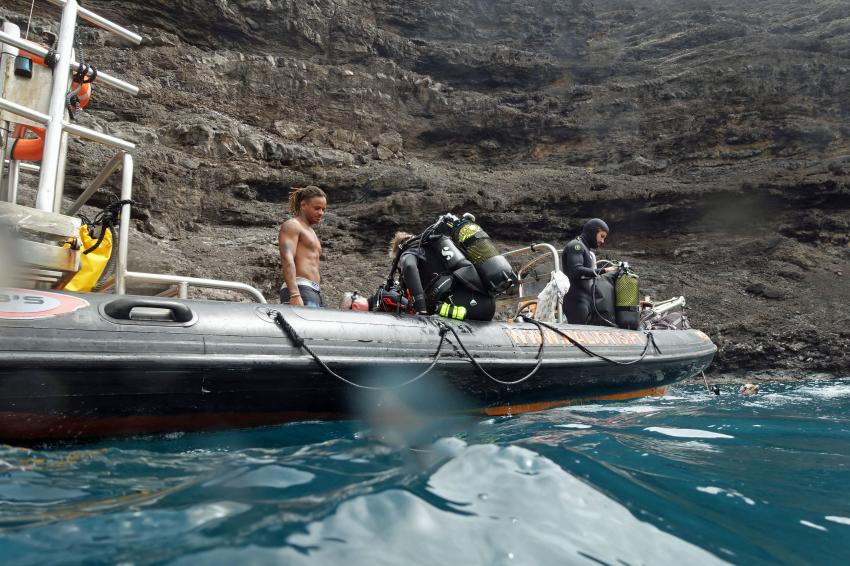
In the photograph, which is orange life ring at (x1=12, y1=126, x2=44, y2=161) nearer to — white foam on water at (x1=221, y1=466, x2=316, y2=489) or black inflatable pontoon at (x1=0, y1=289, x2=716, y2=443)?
black inflatable pontoon at (x1=0, y1=289, x2=716, y2=443)

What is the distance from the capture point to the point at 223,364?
103 inches

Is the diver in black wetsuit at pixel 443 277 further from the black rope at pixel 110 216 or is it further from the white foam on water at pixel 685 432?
the black rope at pixel 110 216

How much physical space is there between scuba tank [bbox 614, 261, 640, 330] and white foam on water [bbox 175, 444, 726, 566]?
4.19m

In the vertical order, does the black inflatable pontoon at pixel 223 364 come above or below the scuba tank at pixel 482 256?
below

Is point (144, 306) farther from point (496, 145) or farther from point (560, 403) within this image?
point (496, 145)

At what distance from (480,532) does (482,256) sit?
2.74 metres

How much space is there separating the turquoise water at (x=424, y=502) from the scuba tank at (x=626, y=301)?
10.2 ft

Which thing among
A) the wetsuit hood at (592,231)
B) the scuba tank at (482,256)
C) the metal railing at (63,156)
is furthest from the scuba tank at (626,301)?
the metal railing at (63,156)

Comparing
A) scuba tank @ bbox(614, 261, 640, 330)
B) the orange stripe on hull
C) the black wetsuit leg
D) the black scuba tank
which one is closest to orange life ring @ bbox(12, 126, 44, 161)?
the black wetsuit leg

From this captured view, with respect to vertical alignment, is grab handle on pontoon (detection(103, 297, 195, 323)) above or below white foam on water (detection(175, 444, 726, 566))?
above

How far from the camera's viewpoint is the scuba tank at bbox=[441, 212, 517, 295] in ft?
12.7

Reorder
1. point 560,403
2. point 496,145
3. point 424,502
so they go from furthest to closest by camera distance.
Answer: point 496,145, point 560,403, point 424,502

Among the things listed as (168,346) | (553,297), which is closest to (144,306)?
(168,346)

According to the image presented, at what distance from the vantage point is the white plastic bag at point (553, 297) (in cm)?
503
